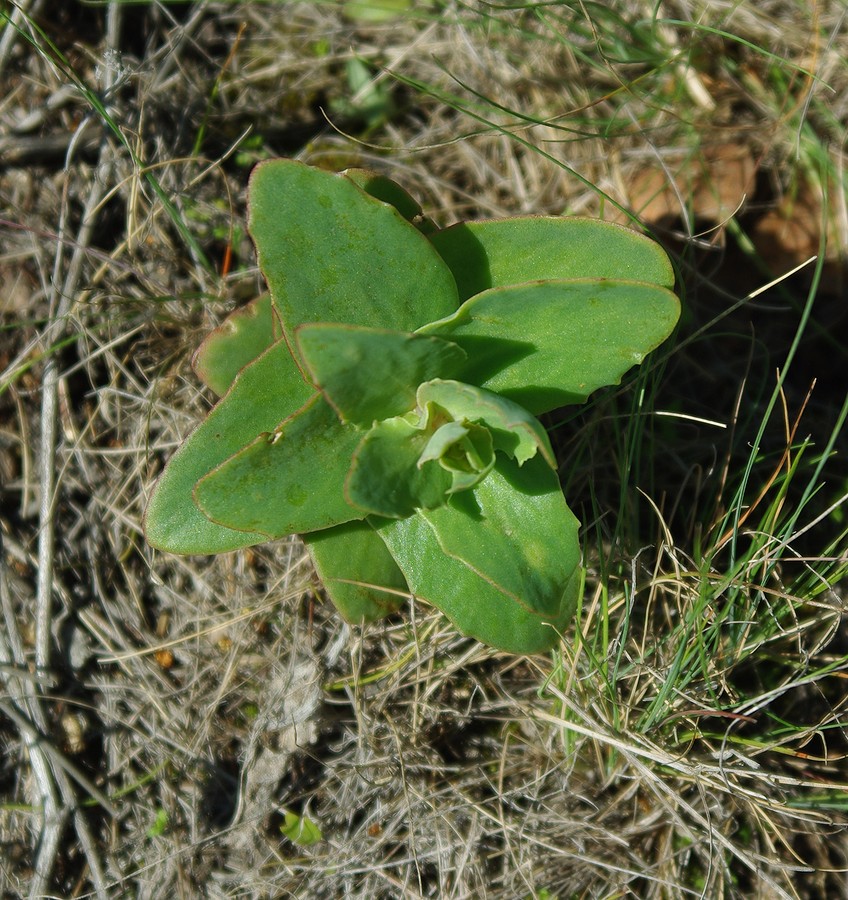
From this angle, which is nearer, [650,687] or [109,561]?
[650,687]

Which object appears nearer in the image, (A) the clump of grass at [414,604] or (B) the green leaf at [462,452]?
(B) the green leaf at [462,452]

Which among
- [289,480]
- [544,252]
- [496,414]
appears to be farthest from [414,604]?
[544,252]

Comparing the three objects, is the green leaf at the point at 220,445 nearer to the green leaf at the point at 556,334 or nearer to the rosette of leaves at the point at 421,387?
the rosette of leaves at the point at 421,387

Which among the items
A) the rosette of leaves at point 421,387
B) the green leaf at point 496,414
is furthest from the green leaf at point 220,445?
the green leaf at point 496,414

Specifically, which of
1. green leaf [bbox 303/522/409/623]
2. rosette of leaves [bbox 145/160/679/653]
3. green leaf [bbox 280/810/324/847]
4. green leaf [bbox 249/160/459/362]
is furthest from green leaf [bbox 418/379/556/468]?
green leaf [bbox 280/810/324/847]

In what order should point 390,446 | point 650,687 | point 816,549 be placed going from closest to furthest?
point 390,446, point 650,687, point 816,549

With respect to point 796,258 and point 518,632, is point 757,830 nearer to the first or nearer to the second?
point 518,632

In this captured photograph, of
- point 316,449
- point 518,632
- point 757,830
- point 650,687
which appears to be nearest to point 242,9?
point 316,449
